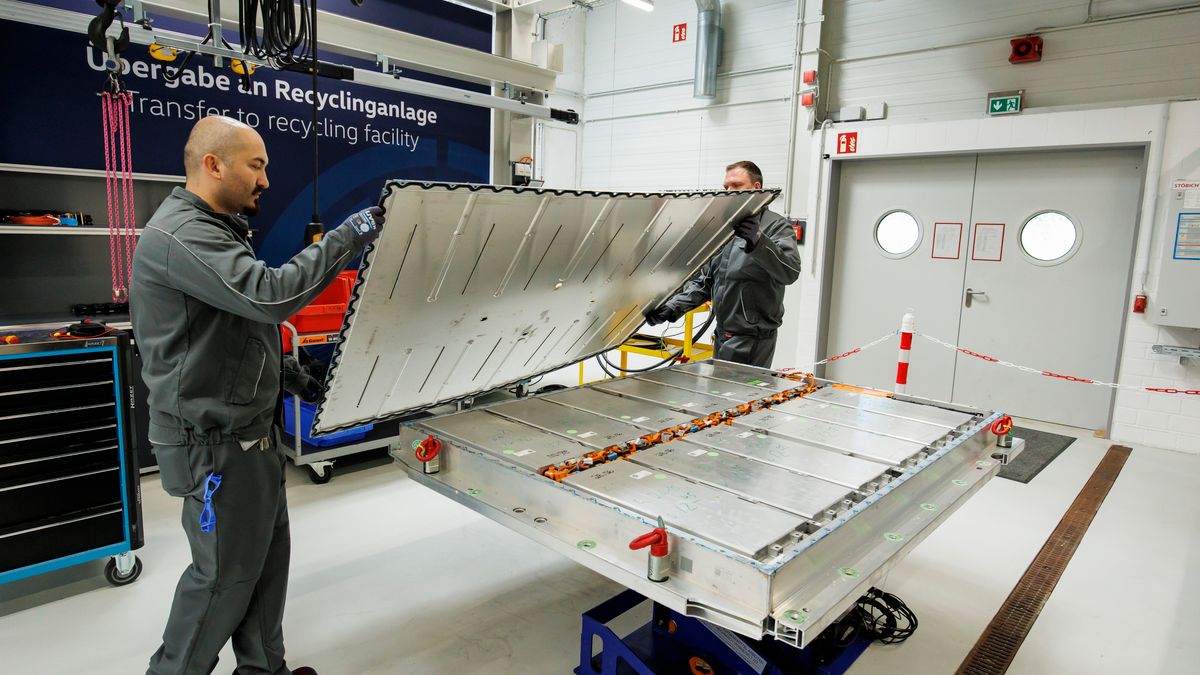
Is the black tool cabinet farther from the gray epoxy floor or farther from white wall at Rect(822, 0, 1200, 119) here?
white wall at Rect(822, 0, 1200, 119)

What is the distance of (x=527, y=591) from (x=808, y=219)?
490cm

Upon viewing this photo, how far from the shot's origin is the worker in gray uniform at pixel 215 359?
5.48 feet

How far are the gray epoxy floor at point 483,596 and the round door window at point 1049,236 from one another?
2356mm

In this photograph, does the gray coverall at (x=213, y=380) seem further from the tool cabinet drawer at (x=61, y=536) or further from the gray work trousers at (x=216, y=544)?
the tool cabinet drawer at (x=61, y=536)

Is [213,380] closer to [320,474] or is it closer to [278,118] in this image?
[320,474]

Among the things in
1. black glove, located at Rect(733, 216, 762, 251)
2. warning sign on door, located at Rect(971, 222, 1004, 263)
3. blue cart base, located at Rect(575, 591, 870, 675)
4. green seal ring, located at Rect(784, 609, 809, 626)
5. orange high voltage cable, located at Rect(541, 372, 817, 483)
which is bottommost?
blue cart base, located at Rect(575, 591, 870, 675)

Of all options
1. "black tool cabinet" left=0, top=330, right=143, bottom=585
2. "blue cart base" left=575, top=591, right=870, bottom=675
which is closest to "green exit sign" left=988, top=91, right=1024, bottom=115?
"blue cart base" left=575, top=591, right=870, bottom=675

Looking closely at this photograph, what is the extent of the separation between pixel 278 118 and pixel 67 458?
251 centimetres

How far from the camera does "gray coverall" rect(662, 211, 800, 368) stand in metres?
3.40

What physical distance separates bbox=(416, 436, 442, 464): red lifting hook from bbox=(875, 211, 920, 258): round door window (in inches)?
217

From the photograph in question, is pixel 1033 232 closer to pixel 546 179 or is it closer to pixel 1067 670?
pixel 1067 670

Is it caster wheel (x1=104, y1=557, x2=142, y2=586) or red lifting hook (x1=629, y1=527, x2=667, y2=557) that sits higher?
red lifting hook (x1=629, y1=527, x2=667, y2=557)

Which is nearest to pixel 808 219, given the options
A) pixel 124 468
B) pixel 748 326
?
pixel 748 326

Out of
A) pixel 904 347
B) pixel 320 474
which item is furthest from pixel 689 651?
pixel 904 347
